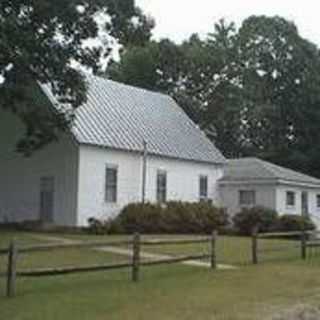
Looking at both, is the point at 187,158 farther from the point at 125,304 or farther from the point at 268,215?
the point at 125,304

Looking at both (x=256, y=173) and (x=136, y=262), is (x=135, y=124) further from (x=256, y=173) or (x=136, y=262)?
(x=136, y=262)

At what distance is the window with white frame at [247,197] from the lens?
167ft

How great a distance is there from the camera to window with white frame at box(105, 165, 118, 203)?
43344mm

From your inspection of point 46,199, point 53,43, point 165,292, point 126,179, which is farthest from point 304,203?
point 165,292

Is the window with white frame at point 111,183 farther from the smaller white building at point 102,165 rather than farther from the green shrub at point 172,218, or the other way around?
the green shrub at point 172,218

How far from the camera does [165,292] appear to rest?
19719mm

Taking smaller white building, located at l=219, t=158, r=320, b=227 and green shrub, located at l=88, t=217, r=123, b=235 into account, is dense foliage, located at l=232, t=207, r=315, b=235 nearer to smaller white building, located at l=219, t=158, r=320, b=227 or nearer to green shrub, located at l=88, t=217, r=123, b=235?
smaller white building, located at l=219, t=158, r=320, b=227

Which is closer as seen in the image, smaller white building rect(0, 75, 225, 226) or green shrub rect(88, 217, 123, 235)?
green shrub rect(88, 217, 123, 235)

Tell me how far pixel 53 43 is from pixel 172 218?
1536 centimetres

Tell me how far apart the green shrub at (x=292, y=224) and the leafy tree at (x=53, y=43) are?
49.6ft

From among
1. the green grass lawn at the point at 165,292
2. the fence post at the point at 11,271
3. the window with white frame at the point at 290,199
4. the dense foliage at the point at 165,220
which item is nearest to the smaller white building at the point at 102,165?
the dense foliage at the point at 165,220

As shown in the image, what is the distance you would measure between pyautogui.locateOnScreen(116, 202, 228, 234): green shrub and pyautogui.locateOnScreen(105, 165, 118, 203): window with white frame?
2.73 ft

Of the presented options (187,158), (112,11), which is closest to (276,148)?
(187,158)

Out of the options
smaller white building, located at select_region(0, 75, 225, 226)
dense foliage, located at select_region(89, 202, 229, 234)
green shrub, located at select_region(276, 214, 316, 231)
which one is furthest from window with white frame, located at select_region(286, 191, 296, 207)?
dense foliage, located at select_region(89, 202, 229, 234)
